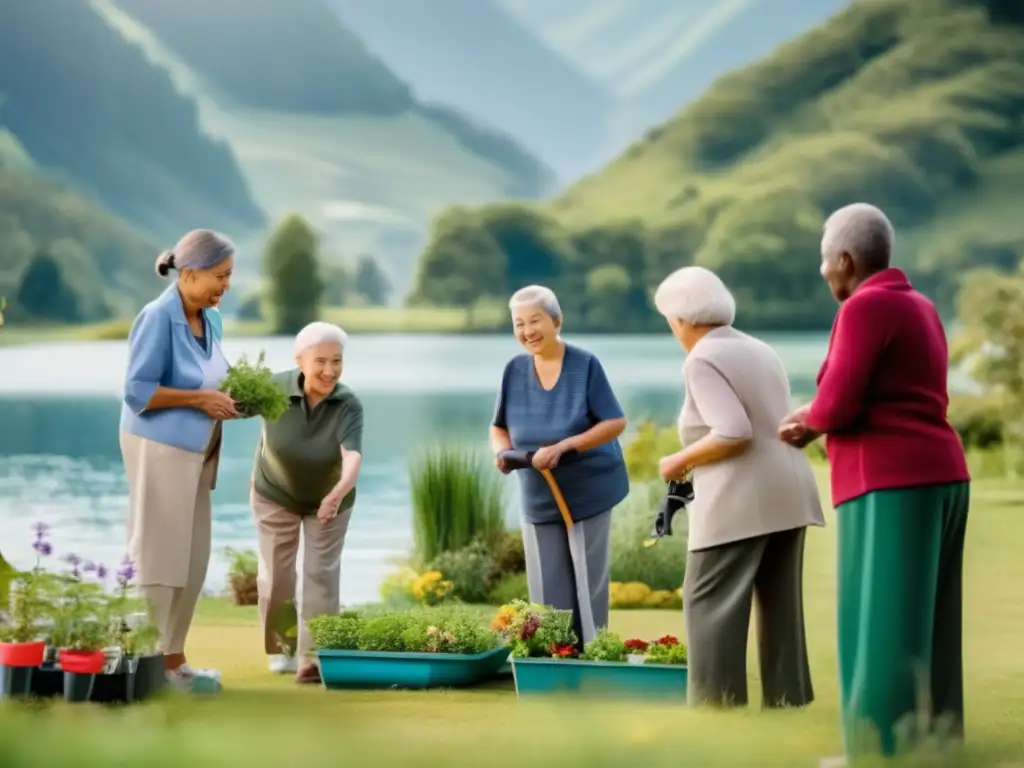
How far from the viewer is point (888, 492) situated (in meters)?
4.14

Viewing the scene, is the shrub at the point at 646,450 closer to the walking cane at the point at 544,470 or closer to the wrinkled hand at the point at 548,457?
the walking cane at the point at 544,470

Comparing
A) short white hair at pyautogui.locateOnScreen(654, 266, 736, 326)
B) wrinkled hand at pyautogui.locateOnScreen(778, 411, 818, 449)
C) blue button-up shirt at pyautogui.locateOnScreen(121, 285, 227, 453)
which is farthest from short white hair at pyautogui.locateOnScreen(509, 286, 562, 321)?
wrinkled hand at pyautogui.locateOnScreen(778, 411, 818, 449)

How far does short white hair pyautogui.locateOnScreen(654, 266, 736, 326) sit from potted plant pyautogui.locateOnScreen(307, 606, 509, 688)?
5.81 ft

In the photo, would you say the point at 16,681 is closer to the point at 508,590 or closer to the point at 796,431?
the point at 796,431

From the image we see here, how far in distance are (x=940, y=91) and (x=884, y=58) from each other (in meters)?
1.23

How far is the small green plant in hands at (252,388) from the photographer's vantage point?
19.6 feet

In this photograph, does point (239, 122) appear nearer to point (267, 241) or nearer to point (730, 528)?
point (267, 241)

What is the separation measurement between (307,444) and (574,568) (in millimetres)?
1156

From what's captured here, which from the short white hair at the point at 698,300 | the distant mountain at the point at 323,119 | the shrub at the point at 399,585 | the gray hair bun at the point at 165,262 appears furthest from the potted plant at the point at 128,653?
the distant mountain at the point at 323,119

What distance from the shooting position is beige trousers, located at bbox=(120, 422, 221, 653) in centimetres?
584

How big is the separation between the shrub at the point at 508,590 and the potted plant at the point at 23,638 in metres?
4.48

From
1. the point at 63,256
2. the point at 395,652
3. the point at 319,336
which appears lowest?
the point at 395,652

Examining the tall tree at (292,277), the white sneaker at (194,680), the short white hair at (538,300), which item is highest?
the tall tree at (292,277)

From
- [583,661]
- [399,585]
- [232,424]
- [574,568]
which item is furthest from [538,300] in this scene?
[232,424]
